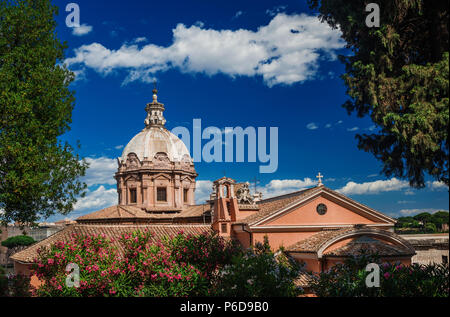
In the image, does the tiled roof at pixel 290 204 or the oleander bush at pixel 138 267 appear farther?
the tiled roof at pixel 290 204

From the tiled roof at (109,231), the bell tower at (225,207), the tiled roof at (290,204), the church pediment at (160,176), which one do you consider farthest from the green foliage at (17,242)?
the tiled roof at (290,204)

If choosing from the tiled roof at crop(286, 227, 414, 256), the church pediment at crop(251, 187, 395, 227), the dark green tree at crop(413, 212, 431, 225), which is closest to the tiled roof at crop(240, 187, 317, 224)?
the church pediment at crop(251, 187, 395, 227)

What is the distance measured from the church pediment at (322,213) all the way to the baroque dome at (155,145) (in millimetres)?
23341

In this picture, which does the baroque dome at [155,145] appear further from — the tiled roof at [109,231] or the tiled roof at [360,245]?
the tiled roof at [360,245]

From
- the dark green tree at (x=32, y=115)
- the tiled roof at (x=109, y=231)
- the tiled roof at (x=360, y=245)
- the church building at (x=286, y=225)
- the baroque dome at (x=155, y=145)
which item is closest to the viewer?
the dark green tree at (x=32, y=115)

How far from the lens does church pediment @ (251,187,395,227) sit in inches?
902

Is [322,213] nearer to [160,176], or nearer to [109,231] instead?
[109,231]

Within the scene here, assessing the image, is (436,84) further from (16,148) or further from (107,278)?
(16,148)

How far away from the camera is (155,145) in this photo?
146 ft

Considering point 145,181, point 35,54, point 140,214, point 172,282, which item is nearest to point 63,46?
point 35,54

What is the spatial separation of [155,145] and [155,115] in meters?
5.08

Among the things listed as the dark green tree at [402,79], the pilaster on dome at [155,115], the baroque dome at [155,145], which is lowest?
the dark green tree at [402,79]

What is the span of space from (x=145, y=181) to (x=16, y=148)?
2802cm

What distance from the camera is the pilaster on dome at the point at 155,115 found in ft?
155
